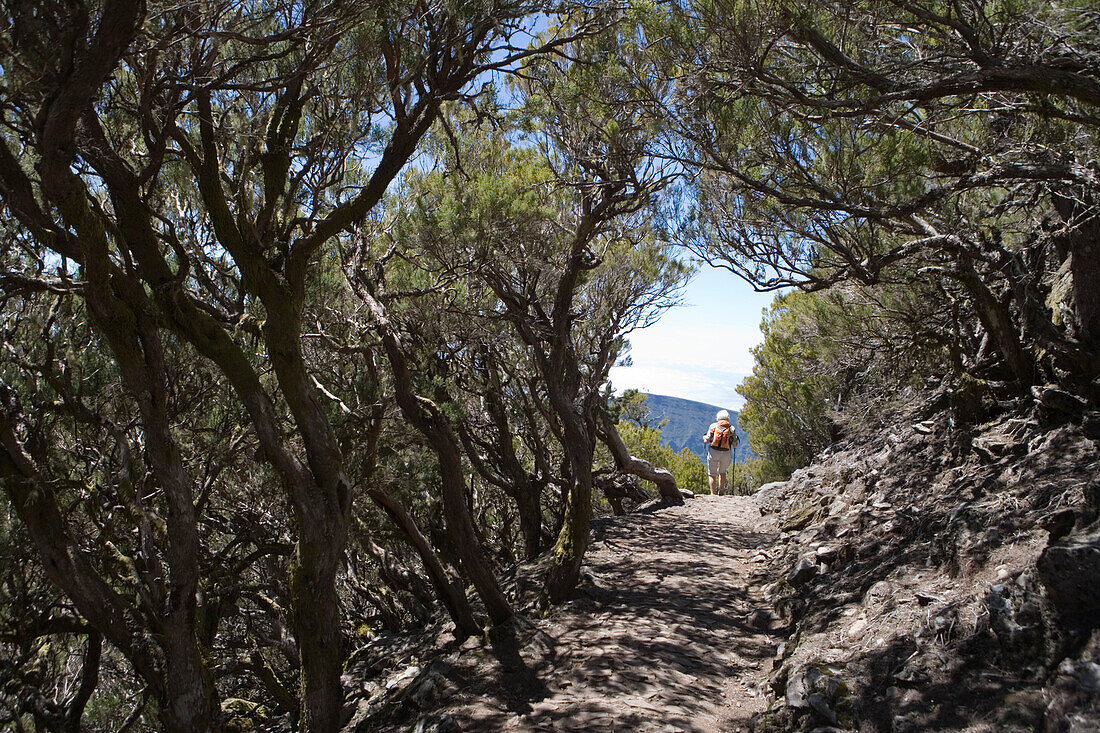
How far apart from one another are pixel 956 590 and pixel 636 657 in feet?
7.88

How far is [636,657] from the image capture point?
5789 millimetres

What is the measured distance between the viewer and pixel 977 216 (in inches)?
266

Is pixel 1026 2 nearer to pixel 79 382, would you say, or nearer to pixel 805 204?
pixel 805 204

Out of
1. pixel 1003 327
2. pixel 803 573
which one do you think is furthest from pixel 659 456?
pixel 1003 327

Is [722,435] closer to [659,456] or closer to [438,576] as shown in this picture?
[438,576]

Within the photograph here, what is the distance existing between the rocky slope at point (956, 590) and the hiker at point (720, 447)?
21.7 feet

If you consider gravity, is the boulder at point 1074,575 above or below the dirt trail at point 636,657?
above

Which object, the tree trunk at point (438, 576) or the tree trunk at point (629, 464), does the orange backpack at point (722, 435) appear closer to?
the tree trunk at point (629, 464)

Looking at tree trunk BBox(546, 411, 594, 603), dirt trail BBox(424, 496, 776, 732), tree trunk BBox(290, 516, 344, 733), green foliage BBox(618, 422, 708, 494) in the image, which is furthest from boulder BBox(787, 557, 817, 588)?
green foliage BBox(618, 422, 708, 494)

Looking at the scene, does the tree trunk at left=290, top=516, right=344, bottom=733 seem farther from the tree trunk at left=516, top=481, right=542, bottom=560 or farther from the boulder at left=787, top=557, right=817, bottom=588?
the tree trunk at left=516, top=481, right=542, bottom=560

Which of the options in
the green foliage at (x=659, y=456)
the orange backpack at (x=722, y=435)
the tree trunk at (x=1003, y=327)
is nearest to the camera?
the tree trunk at (x=1003, y=327)

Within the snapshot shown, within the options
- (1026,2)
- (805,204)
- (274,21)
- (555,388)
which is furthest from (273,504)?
(1026,2)

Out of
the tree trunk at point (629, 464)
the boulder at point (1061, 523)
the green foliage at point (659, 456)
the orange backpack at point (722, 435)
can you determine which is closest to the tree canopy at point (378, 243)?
the boulder at point (1061, 523)

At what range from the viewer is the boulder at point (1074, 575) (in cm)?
334
